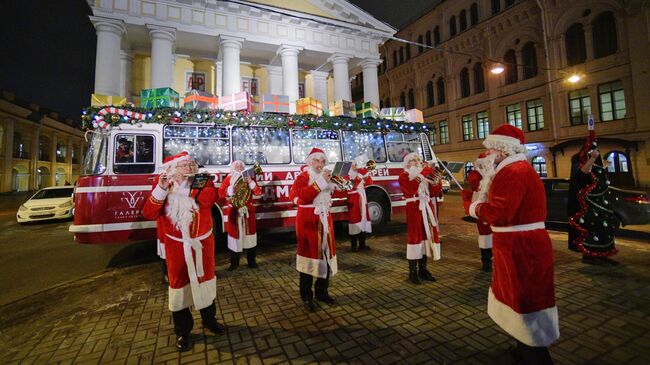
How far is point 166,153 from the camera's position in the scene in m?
6.67

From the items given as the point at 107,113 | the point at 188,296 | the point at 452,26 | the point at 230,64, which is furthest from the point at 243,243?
the point at 452,26

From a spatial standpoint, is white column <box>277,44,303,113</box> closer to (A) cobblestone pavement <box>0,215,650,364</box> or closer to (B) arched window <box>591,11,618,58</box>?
(A) cobblestone pavement <box>0,215,650,364</box>

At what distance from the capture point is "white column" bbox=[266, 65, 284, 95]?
1845 cm

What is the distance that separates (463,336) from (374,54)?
18.6 meters

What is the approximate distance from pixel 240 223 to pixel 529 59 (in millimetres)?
25310

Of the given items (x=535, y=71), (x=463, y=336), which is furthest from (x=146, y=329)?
(x=535, y=71)

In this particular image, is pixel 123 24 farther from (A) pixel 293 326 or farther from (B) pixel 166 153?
(A) pixel 293 326

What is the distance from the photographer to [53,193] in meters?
13.2

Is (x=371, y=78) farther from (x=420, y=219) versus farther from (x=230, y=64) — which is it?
(x=420, y=219)

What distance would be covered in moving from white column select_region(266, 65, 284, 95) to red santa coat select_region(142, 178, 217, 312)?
16543 millimetres

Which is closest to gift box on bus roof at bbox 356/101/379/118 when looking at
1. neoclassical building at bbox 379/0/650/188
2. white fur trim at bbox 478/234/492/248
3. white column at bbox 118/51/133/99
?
white fur trim at bbox 478/234/492/248

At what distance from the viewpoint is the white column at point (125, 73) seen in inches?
593

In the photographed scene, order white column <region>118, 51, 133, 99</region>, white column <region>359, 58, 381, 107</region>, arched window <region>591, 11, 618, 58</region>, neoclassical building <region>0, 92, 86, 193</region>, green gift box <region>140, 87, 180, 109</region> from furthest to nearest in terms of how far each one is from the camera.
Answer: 1. neoclassical building <region>0, 92, 86, 193</region>
2. white column <region>359, 58, 381, 107</region>
3. arched window <region>591, 11, 618, 58</region>
4. white column <region>118, 51, 133, 99</region>
5. green gift box <region>140, 87, 180, 109</region>

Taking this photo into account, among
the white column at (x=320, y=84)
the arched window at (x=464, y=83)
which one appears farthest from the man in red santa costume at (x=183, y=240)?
the arched window at (x=464, y=83)
